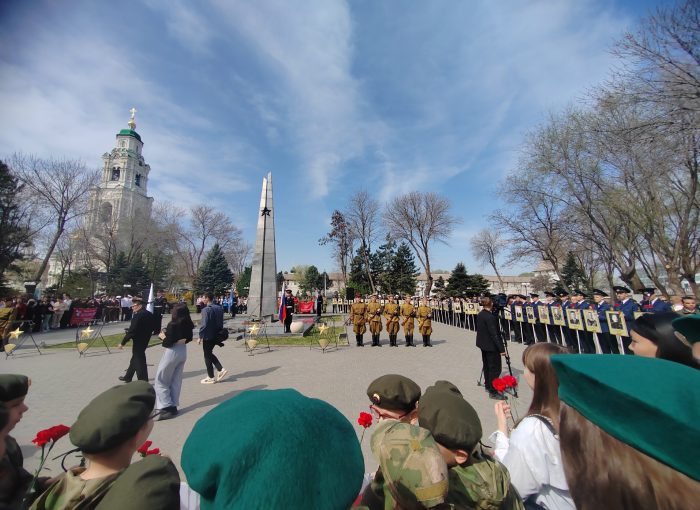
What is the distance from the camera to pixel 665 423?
1.96 ft

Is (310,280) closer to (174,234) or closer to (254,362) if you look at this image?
(174,234)

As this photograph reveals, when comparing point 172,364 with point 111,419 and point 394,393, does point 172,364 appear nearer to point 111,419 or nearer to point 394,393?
point 111,419

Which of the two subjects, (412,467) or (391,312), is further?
(391,312)

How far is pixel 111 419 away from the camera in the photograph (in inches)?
64.2

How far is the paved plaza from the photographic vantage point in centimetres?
514

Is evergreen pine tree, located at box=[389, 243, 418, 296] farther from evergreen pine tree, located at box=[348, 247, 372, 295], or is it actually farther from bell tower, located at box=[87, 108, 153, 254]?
bell tower, located at box=[87, 108, 153, 254]

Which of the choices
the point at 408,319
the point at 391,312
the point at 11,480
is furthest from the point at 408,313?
the point at 11,480

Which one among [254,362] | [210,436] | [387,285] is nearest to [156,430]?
[254,362]

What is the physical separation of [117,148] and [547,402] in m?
79.5

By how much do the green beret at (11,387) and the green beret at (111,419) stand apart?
0.95 meters

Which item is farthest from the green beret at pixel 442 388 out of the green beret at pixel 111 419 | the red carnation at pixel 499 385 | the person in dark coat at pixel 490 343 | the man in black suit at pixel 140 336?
the man in black suit at pixel 140 336

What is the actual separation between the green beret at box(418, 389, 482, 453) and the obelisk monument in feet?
52.9

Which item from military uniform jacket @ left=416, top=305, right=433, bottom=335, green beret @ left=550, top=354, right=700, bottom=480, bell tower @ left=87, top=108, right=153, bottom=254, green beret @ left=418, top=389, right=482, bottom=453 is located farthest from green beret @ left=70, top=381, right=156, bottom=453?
bell tower @ left=87, top=108, right=153, bottom=254

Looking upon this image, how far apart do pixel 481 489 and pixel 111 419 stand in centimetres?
186
